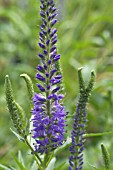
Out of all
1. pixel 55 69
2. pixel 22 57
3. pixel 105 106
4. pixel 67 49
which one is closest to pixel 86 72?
pixel 105 106

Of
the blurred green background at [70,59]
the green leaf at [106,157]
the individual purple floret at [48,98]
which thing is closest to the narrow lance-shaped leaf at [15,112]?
the individual purple floret at [48,98]

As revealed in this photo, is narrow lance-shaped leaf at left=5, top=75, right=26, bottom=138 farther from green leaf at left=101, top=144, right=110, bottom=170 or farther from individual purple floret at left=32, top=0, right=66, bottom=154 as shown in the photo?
green leaf at left=101, top=144, right=110, bottom=170

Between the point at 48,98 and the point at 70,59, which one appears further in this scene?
the point at 70,59

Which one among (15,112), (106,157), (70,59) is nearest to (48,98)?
(15,112)

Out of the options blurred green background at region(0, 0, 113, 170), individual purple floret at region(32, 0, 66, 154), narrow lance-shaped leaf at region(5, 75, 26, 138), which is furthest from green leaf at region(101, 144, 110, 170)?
blurred green background at region(0, 0, 113, 170)

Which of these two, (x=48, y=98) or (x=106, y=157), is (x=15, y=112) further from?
(x=106, y=157)

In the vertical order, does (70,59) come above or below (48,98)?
above
